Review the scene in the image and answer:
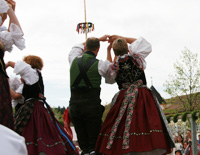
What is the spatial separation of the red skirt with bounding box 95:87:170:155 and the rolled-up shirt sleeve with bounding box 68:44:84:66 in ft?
2.71

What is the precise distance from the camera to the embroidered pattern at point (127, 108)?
312 cm

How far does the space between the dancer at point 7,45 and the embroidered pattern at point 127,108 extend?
1.17 metres

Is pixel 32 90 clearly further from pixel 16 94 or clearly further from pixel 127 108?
pixel 127 108

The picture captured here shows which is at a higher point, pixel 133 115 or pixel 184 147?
pixel 133 115

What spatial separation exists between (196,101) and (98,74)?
19.2 metres

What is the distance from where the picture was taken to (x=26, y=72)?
3.44 m

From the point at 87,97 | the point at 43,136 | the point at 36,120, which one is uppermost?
the point at 87,97

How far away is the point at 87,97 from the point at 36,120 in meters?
0.64

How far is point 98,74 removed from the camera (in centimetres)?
353

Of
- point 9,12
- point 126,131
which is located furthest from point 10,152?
point 126,131

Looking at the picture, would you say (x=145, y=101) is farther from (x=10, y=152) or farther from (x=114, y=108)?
(x=10, y=152)

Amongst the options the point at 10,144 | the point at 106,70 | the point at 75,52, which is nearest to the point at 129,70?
the point at 106,70

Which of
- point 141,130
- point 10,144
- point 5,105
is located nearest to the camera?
point 10,144

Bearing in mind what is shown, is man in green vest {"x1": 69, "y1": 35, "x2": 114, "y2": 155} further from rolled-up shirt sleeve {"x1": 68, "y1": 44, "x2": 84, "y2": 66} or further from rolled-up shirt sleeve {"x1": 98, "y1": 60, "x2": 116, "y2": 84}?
rolled-up shirt sleeve {"x1": 68, "y1": 44, "x2": 84, "y2": 66}
